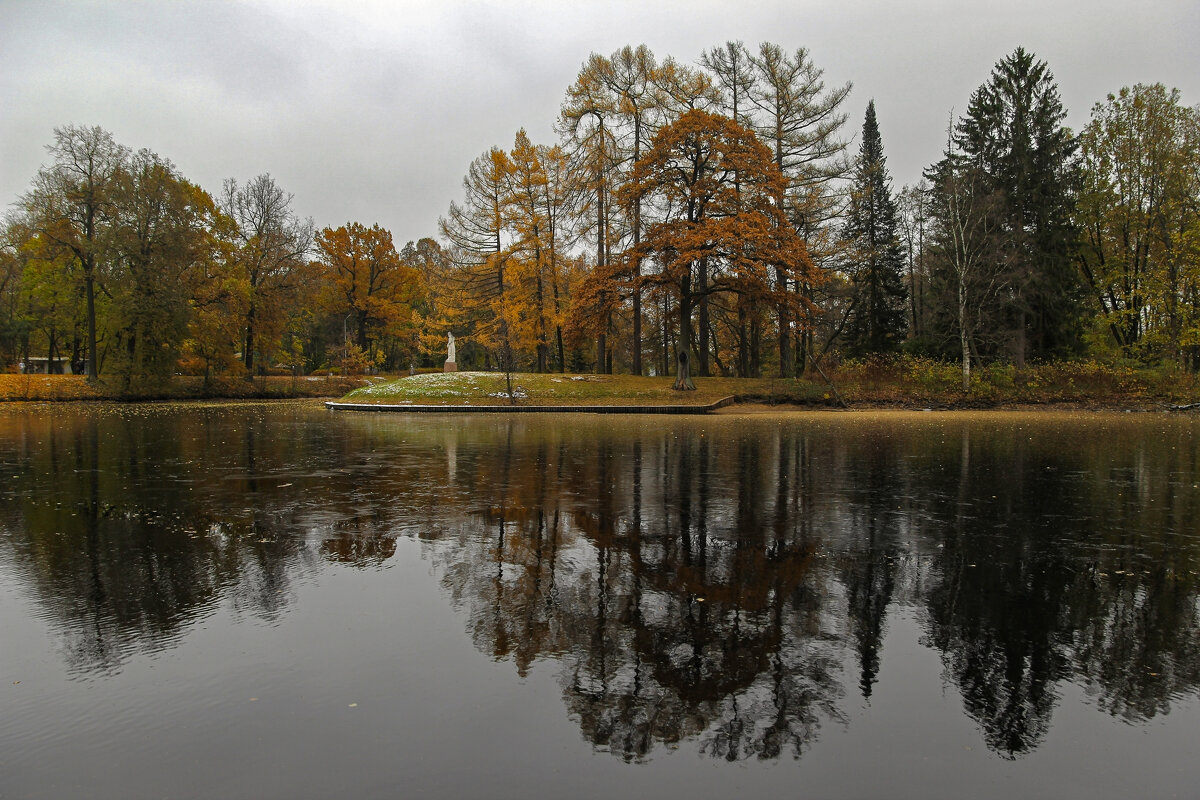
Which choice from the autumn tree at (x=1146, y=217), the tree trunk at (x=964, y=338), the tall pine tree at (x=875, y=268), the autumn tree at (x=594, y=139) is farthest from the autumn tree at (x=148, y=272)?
the autumn tree at (x=1146, y=217)

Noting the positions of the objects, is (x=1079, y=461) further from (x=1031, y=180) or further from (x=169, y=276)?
(x=169, y=276)

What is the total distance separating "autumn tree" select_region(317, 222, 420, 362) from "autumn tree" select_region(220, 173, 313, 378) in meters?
3.68

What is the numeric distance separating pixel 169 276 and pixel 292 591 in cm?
3895

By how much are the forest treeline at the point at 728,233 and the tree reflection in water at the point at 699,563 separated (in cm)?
2031

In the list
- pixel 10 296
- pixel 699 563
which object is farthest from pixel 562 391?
pixel 10 296

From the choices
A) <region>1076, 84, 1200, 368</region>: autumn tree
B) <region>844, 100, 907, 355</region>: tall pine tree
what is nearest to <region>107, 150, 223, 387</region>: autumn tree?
<region>844, 100, 907, 355</region>: tall pine tree

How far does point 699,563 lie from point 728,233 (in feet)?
80.8

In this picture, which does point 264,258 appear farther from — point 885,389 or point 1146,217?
point 1146,217

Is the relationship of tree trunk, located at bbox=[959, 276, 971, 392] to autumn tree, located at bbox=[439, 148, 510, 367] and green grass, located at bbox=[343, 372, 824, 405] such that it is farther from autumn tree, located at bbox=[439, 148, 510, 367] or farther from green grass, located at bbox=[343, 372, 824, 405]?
autumn tree, located at bbox=[439, 148, 510, 367]

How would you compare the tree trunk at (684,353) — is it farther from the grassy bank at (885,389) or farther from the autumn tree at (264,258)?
the autumn tree at (264,258)

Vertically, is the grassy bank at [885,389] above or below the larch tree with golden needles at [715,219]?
below

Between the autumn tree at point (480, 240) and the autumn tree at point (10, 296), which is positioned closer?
the autumn tree at point (480, 240)

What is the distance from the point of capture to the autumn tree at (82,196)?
121ft

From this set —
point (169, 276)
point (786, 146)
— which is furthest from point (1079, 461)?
point (169, 276)
